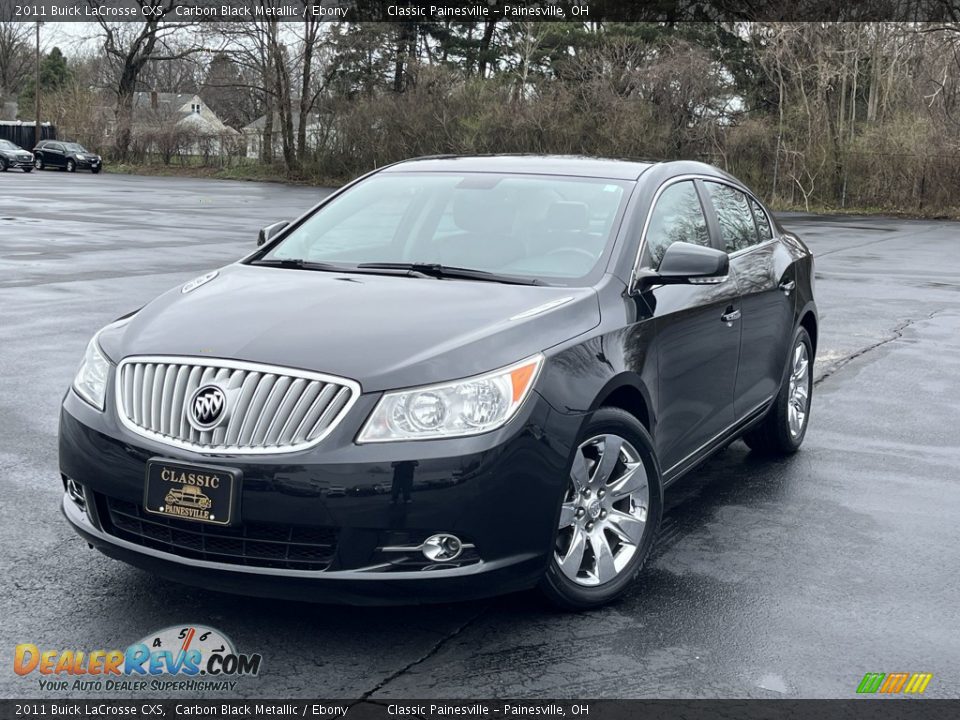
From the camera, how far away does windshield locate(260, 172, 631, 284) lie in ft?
16.3

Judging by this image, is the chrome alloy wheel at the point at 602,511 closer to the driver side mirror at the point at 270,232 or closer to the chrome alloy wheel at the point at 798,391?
the driver side mirror at the point at 270,232

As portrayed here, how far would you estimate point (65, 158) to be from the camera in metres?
57.3

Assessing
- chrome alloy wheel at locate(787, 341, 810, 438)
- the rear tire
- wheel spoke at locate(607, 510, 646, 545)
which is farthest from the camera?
chrome alloy wheel at locate(787, 341, 810, 438)

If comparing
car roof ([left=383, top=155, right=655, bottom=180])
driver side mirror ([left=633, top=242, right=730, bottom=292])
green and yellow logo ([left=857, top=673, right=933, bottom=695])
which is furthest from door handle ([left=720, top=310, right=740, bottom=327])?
green and yellow logo ([left=857, top=673, right=933, bottom=695])

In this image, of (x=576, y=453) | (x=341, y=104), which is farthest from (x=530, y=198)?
(x=341, y=104)

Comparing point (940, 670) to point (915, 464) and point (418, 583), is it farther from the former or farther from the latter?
point (915, 464)

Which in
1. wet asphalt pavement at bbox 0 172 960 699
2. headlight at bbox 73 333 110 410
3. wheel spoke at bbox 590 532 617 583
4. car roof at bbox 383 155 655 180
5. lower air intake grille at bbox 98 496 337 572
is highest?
car roof at bbox 383 155 655 180

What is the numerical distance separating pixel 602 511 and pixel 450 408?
2.93ft

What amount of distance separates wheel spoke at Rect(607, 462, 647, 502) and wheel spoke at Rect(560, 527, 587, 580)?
23 cm

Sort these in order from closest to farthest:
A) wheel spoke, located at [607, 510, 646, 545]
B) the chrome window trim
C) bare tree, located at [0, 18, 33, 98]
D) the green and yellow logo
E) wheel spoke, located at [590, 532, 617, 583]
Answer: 1. the green and yellow logo
2. wheel spoke, located at [590, 532, 617, 583]
3. wheel spoke, located at [607, 510, 646, 545]
4. the chrome window trim
5. bare tree, located at [0, 18, 33, 98]

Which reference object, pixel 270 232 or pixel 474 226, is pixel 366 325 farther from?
pixel 270 232

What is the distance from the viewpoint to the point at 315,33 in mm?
51594

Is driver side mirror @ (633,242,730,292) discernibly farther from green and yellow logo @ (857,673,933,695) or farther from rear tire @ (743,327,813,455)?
rear tire @ (743,327,813,455)

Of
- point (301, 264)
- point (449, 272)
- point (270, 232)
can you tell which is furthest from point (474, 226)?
point (270, 232)
